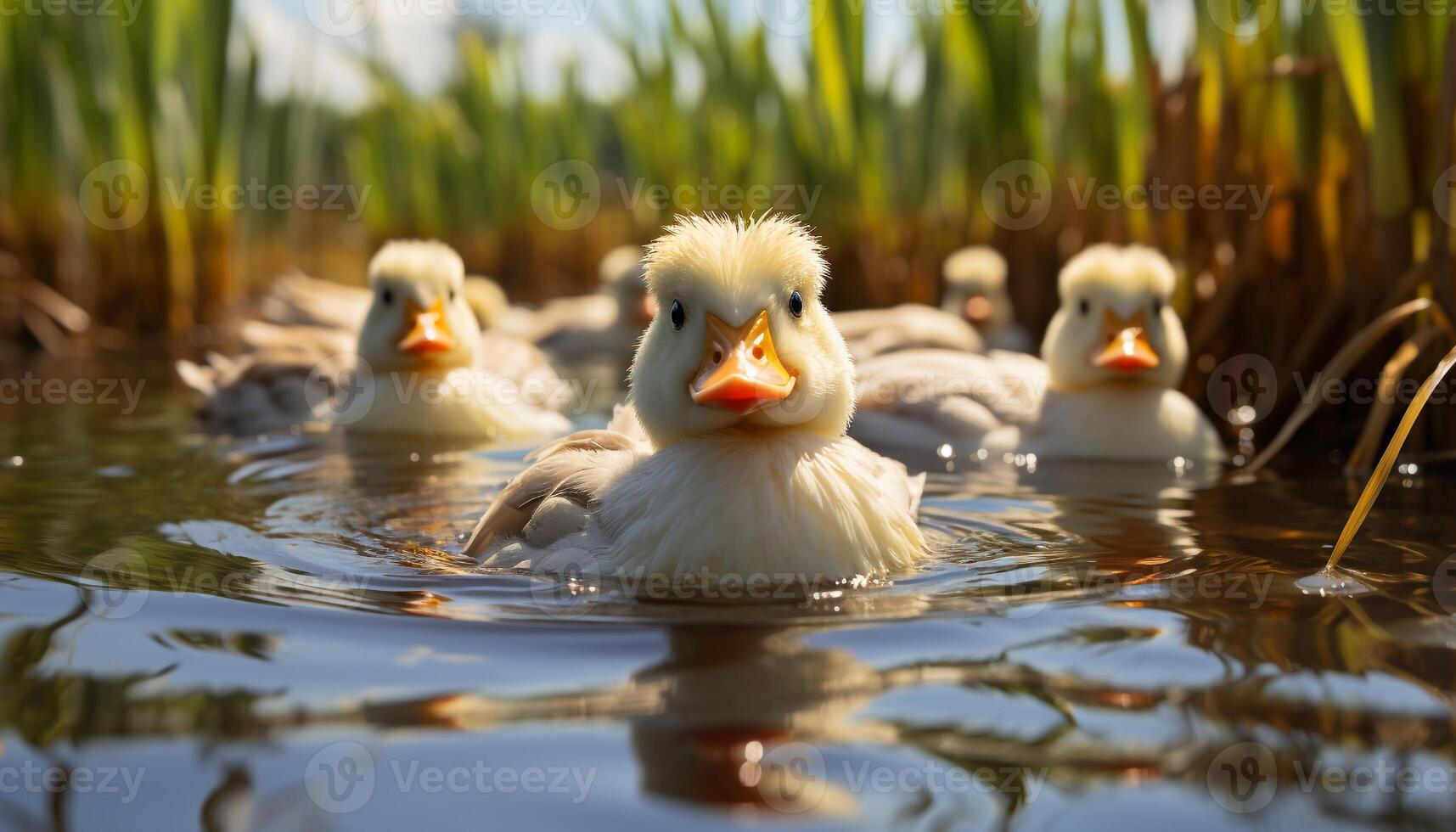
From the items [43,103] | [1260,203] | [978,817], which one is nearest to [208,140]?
[43,103]

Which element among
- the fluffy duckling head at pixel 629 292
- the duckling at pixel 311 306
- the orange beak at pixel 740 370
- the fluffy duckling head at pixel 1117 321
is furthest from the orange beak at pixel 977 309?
the orange beak at pixel 740 370

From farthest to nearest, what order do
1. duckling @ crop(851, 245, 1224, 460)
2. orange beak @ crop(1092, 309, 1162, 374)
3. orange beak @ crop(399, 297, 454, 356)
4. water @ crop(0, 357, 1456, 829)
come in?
1. orange beak @ crop(399, 297, 454, 356)
2. duckling @ crop(851, 245, 1224, 460)
3. orange beak @ crop(1092, 309, 1162, 374)
4. water @ crop(0, 357, 1456, 829)

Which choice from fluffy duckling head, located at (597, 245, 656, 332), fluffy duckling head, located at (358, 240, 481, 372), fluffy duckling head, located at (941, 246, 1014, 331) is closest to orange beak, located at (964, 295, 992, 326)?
fluffy duckling head, located at (941, 246, 1014, 331)

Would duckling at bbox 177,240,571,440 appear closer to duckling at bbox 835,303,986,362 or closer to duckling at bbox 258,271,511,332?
duckling at bbox 835,303,986,362

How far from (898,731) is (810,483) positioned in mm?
1153

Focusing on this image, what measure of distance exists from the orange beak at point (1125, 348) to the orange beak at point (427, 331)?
Result: 3.03 m

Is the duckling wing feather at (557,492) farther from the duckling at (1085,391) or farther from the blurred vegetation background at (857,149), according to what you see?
the blurred vegetation background at (857,149)

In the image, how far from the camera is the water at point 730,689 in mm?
2395

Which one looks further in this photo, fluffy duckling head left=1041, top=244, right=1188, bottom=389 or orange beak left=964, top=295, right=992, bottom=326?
orange beak left=964, top=295, right=992, bottom=326

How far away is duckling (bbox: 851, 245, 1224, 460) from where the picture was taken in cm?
626

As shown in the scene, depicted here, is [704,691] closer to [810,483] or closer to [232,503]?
[810,483]

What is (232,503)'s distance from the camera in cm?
534

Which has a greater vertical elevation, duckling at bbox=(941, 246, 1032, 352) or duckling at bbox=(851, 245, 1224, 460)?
duckling at bbox=(941, 246, 1032, 352)

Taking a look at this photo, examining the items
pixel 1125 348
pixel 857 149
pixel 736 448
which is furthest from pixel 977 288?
pixel 736 448
